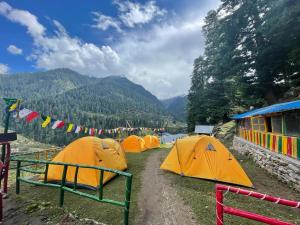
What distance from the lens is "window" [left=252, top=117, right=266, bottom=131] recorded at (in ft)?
44.8

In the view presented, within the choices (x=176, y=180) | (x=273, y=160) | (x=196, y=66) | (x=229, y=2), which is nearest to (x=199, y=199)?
(x=176, y=180)

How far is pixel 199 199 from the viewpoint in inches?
257

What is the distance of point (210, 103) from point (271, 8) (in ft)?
47.0

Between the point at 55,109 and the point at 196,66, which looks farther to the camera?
the point at 55,109

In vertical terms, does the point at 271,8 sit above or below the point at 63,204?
above

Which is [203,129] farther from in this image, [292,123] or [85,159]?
[85,159]

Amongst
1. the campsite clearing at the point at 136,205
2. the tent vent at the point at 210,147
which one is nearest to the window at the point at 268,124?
the campsite clearing at the point at 136,205

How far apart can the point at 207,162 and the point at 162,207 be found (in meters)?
4.14

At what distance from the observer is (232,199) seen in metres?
6.81

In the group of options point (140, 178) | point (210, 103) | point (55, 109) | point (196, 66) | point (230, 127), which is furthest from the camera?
point (55, 109)

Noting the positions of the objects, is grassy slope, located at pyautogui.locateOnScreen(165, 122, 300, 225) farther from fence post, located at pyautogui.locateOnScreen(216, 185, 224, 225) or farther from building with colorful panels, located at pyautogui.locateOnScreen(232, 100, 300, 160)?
fence post, located at pyautogui.locateOnScreen(216, 185, 224, 225)

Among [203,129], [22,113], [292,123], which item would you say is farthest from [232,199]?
[203,129]

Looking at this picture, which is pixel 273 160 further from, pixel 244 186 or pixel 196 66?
pixel 196 66

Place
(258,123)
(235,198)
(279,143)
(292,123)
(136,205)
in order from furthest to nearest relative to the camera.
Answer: (258,123), (279,143), (292,123), (235,198), (136,205)
